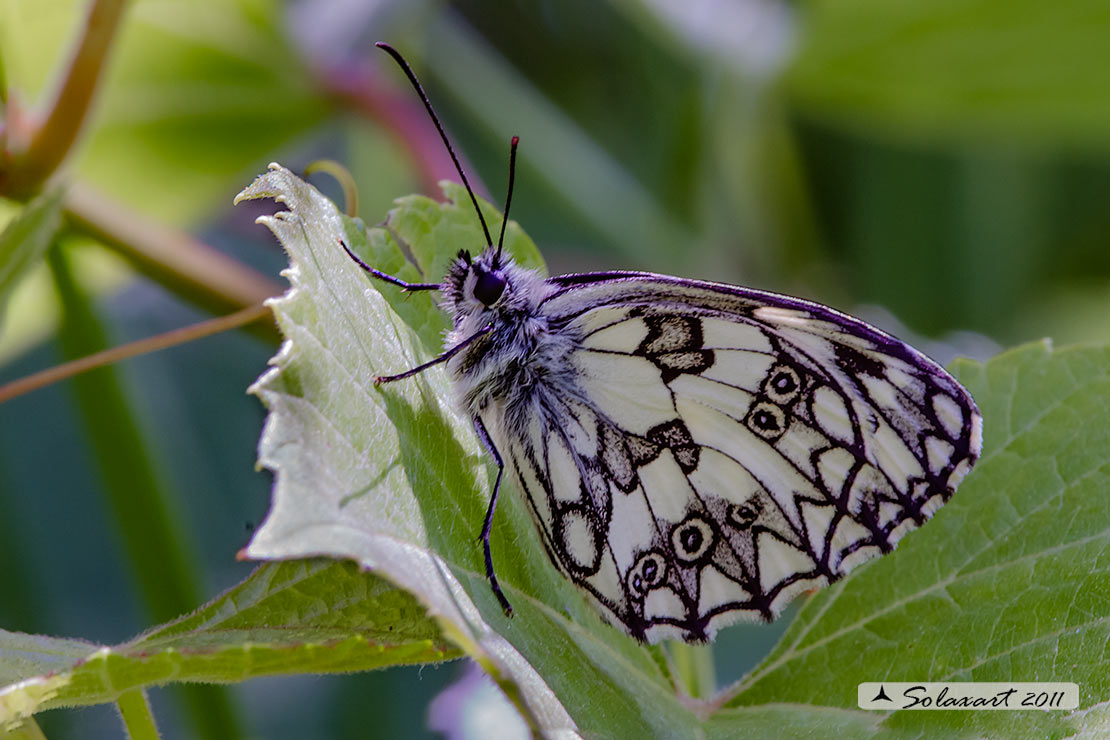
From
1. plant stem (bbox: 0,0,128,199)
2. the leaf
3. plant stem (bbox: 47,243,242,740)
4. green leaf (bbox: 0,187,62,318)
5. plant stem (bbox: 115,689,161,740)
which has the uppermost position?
plant stem (bbox: 0,0,128,199)

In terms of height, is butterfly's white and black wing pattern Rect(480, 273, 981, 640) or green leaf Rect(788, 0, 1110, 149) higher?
green leaf Rect(788, 0, 1110, 149)

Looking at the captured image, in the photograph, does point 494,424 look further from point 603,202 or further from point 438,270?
point 603,202

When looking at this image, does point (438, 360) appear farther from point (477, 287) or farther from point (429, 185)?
point (429, 185)

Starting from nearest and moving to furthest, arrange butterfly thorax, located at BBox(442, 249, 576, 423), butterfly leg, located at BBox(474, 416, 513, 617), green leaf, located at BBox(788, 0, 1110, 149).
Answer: butterfly leg, located at BBox(474, 416, 513, 617), butterfly thorax, located at BBox(442, 249, 576, 423), green leaf, located at BBox(788, 0, 1110, 149)

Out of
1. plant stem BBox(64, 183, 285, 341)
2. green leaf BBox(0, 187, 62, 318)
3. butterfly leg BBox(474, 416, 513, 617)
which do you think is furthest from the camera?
plant stem BBox(64, 183, 285, 341)

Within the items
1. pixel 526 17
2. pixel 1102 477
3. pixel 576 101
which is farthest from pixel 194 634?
pixel 526 17

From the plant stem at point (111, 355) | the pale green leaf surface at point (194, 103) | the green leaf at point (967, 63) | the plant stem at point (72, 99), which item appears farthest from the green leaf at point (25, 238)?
the green leaf at point (967, 63)

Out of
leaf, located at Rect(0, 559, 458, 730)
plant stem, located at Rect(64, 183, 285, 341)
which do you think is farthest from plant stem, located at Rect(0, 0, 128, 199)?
leaf, located at Rect(0, 559, 458, 730)

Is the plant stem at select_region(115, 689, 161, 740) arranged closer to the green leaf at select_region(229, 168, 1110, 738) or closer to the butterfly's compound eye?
the green leaf at select_region(229, 168, 1110, 738)
